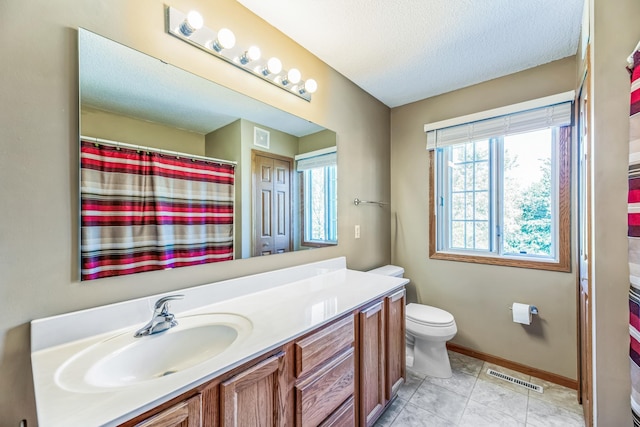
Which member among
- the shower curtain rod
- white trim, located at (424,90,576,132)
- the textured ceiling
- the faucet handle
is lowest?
the faucet handle

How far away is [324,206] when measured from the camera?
1962 mm

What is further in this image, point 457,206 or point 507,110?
point 457,206

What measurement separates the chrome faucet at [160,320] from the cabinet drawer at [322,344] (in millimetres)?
504

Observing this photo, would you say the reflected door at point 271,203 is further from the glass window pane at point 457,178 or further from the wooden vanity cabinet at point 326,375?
the glass window pane at point 457,178

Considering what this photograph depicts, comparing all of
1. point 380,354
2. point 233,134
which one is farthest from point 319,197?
point 380,354

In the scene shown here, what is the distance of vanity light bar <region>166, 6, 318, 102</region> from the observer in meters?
1.19

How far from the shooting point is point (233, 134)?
1.44 metres

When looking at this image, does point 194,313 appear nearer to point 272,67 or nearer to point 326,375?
point 326,375

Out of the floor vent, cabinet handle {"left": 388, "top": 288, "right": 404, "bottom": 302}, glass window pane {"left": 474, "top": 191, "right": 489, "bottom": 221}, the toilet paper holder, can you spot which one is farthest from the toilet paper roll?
cabinet handle {"left": 388, "top": 288, "right": 404, "bottom": 302}

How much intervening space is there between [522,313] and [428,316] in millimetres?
672

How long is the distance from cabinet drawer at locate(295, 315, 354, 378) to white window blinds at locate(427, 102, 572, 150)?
6.07 feet

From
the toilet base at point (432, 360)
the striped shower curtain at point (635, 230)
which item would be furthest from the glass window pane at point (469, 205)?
the striped shower curtain at point (635, 230)

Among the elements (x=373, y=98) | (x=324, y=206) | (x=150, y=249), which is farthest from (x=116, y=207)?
(x=373, y=98)

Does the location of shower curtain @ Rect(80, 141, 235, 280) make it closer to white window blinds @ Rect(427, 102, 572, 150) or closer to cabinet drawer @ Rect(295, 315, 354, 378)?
cabinet drawer @ Rect(295, 315, 354, 378)
